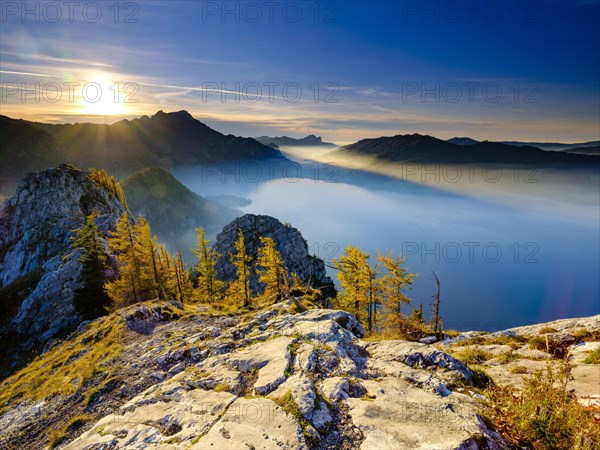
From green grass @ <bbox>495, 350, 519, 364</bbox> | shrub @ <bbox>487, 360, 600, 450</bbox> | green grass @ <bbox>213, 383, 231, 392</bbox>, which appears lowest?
green grass @ <bbox>495, 350, 519, 364</bbox>

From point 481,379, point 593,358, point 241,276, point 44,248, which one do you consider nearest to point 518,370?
point 481,379

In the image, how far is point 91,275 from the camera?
42844 mm

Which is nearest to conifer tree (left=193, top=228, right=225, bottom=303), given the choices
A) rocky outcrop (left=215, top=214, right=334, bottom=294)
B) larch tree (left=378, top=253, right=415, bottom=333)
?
larch tree (left=378, top=253, right=415, bottom=333)

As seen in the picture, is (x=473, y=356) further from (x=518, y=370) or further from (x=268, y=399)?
(x=268, y=399)

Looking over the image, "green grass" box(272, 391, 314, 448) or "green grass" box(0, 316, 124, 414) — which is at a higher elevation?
"green grass" box(272, 391, 314, 448)

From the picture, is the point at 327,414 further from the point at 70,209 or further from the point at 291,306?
the point at 70,209

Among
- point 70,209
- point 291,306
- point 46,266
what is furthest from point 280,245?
point 291,306

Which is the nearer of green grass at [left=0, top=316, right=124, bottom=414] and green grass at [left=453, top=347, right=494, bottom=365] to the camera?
green grass at [left=453, top=347, right=494, bottom=365]

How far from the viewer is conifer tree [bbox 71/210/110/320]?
40062 mm

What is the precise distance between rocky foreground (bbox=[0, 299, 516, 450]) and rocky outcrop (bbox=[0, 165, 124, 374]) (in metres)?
27.1

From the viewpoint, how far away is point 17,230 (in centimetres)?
7394

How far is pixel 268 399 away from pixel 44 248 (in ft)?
246

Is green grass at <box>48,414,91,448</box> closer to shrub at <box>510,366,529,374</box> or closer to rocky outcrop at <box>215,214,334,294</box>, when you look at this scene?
shrub at <box>510,366,529,374</box>

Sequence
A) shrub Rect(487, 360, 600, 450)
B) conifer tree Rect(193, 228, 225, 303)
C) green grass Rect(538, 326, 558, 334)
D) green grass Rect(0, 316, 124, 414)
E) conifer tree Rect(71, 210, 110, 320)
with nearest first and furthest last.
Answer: shrub Rect(487, 360, 600, 450)
green grass Rect(0, 316, 124, 414)
green grass Rect(538, 326, 558, 334)
conifer tree Rect(71, 210, 110, 320)
conifer tree Rect(193, 228, 225, 303)
